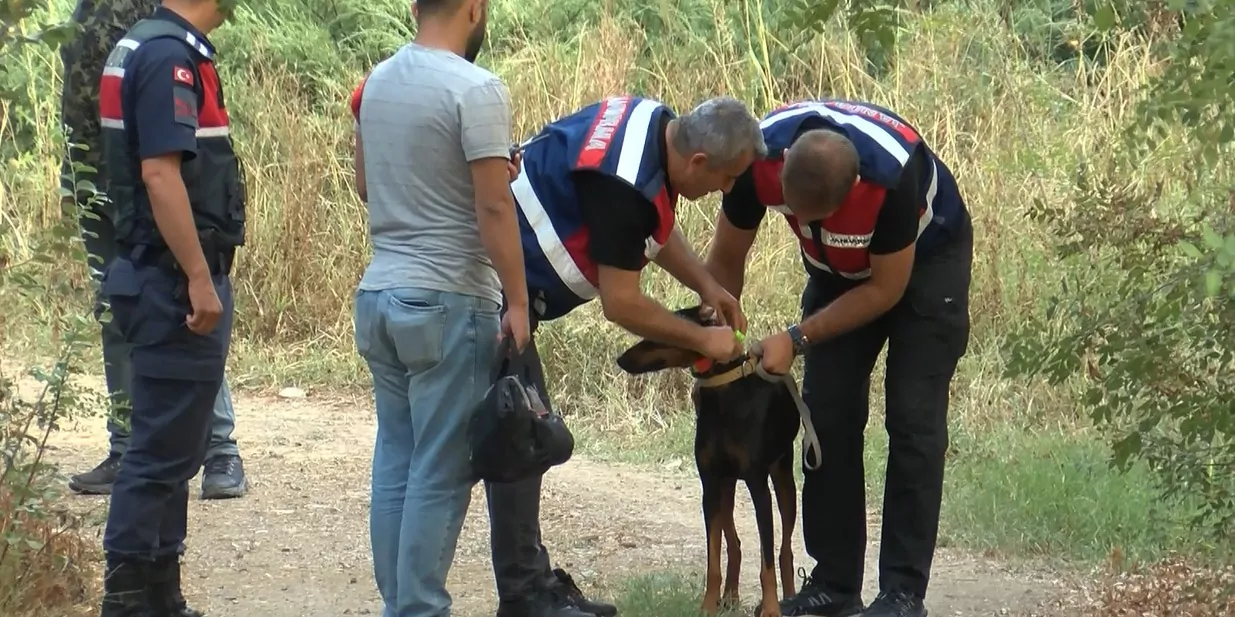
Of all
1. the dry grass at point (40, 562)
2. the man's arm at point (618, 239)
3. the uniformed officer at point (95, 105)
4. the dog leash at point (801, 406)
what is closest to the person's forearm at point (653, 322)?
the man's arm at point (618, 239)

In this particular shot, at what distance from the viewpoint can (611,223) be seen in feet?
12.2

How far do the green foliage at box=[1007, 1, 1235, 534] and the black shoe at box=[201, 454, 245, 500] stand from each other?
3346 millimetres

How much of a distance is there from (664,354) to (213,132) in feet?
4.88

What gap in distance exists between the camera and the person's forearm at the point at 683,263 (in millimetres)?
4266

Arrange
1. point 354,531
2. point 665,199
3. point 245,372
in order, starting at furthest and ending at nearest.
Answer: point 245,372 < point 354,531 < point 665,199

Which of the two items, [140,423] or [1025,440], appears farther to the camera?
[1025,440]

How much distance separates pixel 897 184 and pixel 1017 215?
4.08 meters

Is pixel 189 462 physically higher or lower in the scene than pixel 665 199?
lower

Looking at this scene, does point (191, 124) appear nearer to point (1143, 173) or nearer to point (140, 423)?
point (140, 423)

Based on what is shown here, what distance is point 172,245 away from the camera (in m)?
3.94

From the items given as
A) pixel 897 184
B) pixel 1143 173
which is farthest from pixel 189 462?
pixel 1143 173

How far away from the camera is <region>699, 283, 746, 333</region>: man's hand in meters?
4.30

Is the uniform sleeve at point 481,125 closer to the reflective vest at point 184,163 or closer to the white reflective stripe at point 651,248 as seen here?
the white reflective stripe at point 651,248

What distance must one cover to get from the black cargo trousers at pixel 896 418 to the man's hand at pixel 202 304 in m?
1.84
